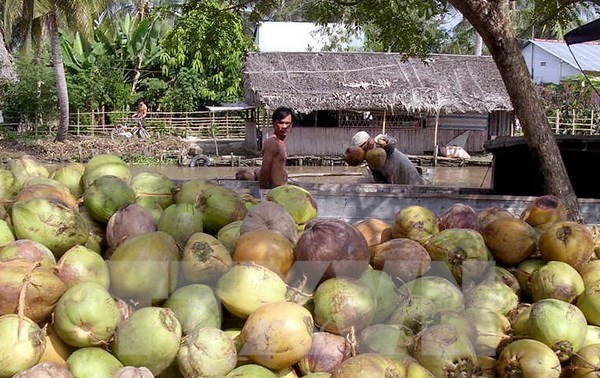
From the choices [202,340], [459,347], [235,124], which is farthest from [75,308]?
[235,124]

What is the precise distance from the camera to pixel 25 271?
1949 millimetres

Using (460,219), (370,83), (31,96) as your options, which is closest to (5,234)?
(460,219)

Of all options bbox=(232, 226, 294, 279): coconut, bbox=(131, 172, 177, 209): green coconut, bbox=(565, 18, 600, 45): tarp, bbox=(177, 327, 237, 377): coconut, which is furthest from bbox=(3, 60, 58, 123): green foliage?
bbox=(177, 327, 237, 377): coconut

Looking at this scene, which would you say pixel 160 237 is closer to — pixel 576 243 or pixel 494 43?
pixel 576 243

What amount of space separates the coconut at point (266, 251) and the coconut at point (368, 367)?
464 mm

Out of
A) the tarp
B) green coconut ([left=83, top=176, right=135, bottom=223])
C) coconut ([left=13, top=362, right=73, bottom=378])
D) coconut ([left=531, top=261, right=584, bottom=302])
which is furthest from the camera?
the tarp

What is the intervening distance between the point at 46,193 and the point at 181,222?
1.78 ft

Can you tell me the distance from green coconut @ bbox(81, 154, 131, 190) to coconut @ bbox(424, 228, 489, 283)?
4.57 feet

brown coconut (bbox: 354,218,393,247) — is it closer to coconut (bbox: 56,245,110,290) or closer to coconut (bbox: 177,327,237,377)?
coconut (bbox: 177,327,237,377)

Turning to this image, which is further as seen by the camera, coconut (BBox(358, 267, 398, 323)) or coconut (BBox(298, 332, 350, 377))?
coconut (BBox(358, 267, 398, 323))

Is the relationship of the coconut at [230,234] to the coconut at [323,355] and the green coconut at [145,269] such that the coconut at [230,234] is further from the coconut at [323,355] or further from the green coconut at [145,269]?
the coconut at [323,355]

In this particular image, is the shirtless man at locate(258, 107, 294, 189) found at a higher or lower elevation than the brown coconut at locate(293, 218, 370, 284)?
higher

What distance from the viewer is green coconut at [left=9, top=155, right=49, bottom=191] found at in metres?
2.85

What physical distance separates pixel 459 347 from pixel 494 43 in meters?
2.82
